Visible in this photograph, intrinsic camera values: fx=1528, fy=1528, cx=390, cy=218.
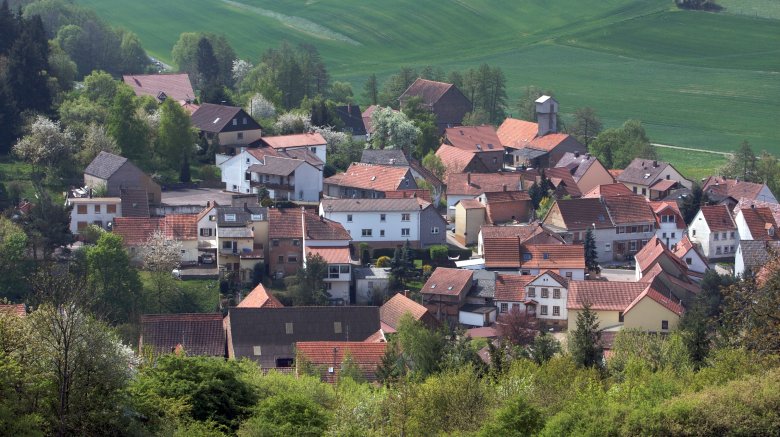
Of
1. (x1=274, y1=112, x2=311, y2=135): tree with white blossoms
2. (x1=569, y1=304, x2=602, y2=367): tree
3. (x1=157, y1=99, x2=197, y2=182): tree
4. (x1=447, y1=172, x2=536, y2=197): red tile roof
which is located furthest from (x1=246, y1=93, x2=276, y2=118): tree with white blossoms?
(x1=569, y1=304, x2=602, y2=367): tree

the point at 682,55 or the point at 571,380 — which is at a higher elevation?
the point at 682,55

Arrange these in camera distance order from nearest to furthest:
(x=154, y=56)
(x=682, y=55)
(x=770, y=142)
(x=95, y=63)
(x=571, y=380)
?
1. (x=571, y=380)
2. (x=95, y=63)
3. (x=770, y=142)
4. (x=154, y=56)
5. (x=682, y=55)

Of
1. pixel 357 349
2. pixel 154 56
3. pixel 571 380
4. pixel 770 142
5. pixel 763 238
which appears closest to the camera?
pixel 571 380

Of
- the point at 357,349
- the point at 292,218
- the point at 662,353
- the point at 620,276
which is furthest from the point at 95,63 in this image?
the point at 662,353

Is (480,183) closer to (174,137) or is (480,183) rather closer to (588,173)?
(588,173)

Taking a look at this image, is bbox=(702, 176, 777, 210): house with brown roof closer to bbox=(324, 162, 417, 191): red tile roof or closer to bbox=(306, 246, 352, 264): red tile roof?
bbox=(324, 162, 417, 191): red tile roof

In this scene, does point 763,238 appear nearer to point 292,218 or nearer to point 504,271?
point 504,271
